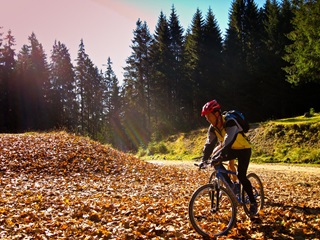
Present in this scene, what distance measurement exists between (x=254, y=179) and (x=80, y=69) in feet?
169

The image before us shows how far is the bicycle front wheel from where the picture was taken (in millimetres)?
5367

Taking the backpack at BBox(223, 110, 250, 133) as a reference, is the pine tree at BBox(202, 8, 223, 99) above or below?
above

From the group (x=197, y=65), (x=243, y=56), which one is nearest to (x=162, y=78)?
(x=197, y=65)

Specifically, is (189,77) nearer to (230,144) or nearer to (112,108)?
(112,108)

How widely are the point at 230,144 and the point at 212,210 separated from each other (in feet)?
4.36

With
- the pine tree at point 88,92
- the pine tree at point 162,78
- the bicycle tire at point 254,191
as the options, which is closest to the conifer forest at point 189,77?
the pine tree at point 162,78

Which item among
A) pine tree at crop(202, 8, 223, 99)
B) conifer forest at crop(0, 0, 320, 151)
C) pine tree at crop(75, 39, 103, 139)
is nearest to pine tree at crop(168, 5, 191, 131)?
conifer forest at crop(0, 0, 320, 151)

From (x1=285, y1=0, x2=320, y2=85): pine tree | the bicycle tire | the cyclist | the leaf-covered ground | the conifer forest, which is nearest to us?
the cyclist

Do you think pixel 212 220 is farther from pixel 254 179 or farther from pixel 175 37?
pixel 175 37

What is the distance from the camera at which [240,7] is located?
45031 mm

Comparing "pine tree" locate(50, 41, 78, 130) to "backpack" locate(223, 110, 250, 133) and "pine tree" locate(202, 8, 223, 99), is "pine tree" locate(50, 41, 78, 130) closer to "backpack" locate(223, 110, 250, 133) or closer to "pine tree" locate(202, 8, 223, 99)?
"pine tree" locate(202, 8, 223, 99)

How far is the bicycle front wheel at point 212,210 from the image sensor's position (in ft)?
17.6

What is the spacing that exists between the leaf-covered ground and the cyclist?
0.93m

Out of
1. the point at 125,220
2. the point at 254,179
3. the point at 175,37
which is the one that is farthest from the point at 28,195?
the point at 175,37
